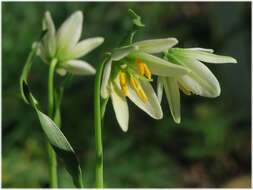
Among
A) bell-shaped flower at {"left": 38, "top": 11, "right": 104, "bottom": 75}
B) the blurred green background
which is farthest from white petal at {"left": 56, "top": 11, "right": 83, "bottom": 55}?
the blurred green background

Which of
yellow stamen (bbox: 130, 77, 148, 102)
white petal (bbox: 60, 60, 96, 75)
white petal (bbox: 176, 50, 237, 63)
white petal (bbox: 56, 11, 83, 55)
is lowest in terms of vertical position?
yellow stamen (bbox: 130, 77, 148, 102)

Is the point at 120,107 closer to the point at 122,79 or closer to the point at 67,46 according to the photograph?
the point at 122,79

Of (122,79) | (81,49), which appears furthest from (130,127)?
(122,79)

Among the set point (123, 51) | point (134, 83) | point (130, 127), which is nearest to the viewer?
point (123, 51)

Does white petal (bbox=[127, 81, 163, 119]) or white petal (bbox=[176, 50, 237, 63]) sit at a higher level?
white petal (bbox=[176, 50, 237, 63])

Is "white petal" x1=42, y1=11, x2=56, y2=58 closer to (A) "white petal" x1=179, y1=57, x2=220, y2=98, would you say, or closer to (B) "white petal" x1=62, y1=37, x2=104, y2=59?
(B) "white petal" x1=62, y1=37, x2=104, y2=59

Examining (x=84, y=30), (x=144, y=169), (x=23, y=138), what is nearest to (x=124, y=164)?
(x=144, y=169)
